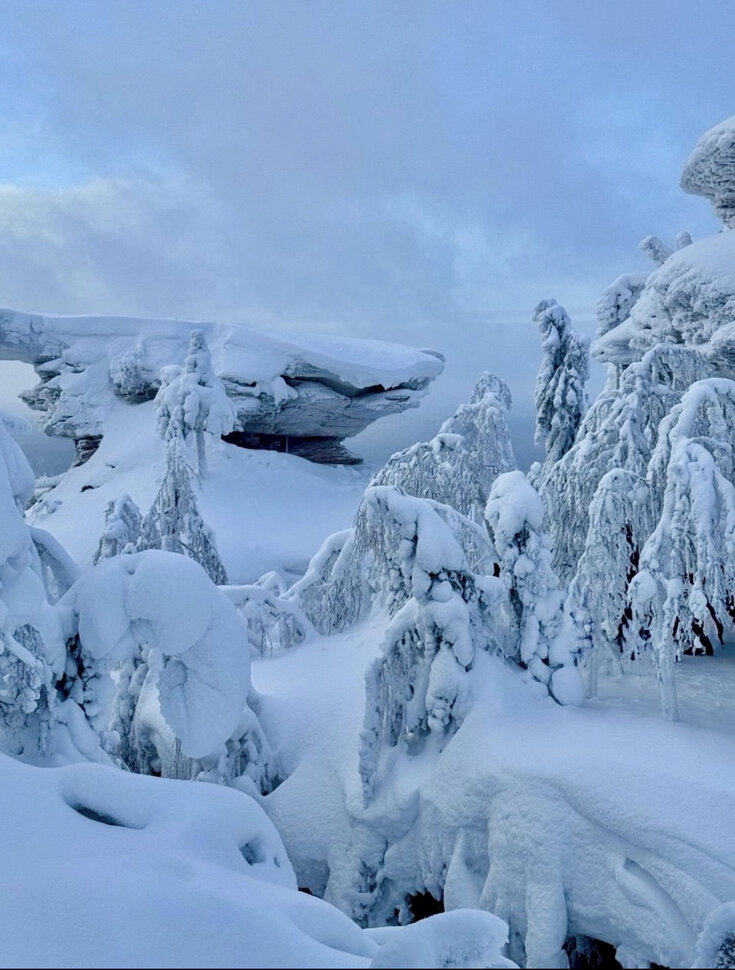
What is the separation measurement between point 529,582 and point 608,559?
124 cm

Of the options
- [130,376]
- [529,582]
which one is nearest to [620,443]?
[529,582]

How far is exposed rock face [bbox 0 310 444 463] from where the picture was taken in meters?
29.9

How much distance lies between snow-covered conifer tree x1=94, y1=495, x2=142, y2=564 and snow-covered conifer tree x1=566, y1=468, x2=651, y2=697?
7704mm

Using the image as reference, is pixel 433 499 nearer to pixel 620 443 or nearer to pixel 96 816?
pixel 620 443

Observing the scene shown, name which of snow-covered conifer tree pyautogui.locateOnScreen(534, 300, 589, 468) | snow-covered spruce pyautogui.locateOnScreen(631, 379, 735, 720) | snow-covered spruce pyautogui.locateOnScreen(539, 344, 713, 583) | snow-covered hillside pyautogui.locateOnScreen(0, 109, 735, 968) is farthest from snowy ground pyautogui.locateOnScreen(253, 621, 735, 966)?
snow-covered conifer tree pyautogui.locateOnScreen(534, 300, 589, 468)

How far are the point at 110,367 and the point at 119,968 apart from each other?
3189cm

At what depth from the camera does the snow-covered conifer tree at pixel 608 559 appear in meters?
8.72

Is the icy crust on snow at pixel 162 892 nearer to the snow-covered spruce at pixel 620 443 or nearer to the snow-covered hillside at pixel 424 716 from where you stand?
the snow-covered hillside at pixel 424 716

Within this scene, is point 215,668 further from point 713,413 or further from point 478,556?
point 713,413

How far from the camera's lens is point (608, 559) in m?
8.73

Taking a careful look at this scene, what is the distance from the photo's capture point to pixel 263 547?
2273 centimetres

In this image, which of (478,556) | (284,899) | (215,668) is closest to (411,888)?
(215,668)

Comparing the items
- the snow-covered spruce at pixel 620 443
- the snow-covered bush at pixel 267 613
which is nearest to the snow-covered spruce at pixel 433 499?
the snow-covered bush at pixel 267 613

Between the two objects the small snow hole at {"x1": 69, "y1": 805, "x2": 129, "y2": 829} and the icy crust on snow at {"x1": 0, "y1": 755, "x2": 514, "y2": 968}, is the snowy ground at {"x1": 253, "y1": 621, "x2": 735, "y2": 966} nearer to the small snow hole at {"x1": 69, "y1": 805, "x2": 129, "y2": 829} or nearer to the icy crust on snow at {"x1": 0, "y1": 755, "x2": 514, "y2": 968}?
the icy crust on snow at {"x1": 0, "y1": 755, "x2": 514, "y2": 968}
